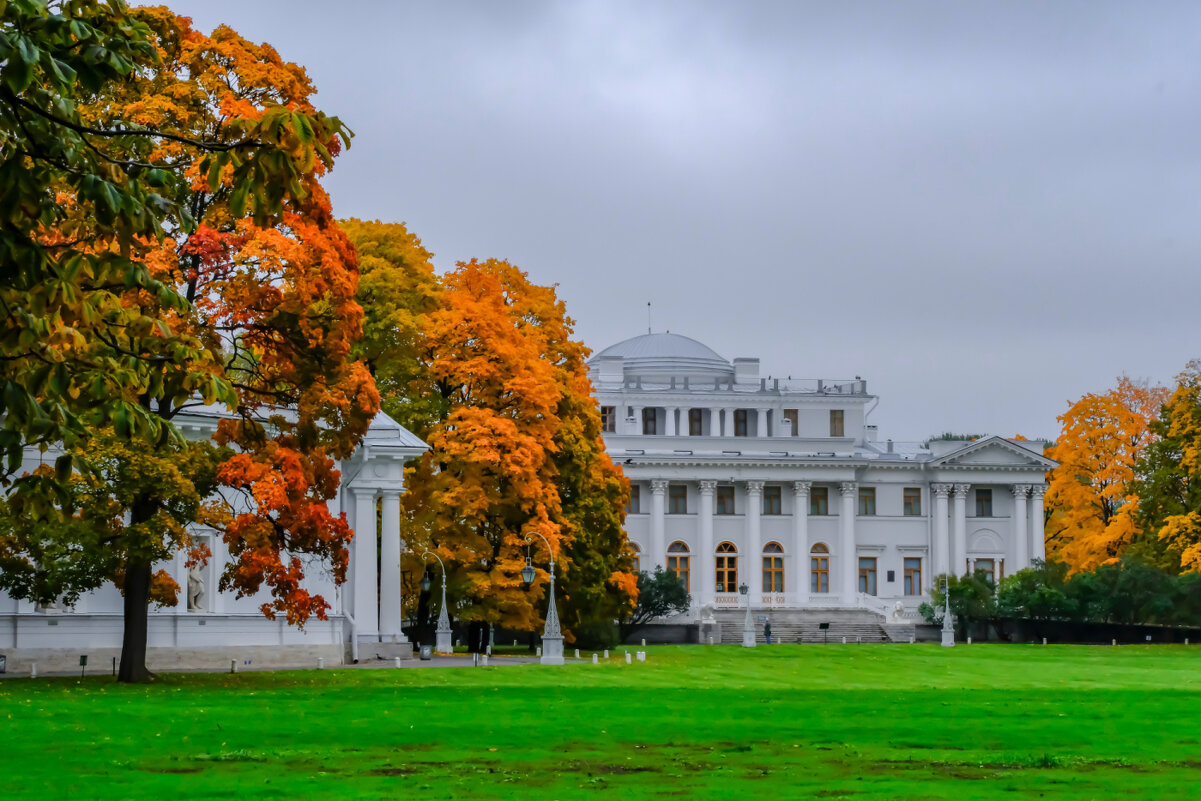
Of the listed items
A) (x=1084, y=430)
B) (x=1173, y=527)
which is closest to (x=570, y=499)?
(x=1173, y=527)

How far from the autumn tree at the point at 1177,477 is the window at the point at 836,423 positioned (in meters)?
30.3

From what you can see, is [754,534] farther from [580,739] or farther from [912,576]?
[580,739]

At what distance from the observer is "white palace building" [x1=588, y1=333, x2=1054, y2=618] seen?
10000 cm

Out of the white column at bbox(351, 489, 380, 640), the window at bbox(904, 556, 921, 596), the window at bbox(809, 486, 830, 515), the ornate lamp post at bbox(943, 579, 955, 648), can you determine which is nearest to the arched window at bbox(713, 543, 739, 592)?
the window at bbox(809, 486, 830, 515)

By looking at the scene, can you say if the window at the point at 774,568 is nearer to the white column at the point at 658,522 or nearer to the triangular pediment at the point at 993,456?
the white column at the point at 658,522

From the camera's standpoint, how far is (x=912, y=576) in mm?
101562

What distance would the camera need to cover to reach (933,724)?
79.3 feet

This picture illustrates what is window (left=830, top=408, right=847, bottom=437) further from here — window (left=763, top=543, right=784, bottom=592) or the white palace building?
window (left=763, top=543, right=784, bottom=592)

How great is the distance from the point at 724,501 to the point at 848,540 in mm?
7807

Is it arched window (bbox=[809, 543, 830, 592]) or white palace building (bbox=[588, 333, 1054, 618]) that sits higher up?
white palace building (bbox=[588, 333, 1054, 618])

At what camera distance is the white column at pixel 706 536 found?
99.4 m

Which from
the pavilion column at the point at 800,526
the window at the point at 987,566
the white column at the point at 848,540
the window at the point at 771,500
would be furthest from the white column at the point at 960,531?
the window at the point at 771,500

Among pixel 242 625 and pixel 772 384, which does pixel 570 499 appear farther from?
pixel 772 384

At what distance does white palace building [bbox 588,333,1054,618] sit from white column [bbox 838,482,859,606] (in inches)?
3.3
